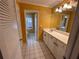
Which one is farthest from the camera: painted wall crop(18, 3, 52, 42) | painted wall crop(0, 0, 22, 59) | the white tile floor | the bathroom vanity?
painted wall crop(18, 3, 52, 42)

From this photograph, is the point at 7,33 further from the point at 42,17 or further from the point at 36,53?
the point at 42,17

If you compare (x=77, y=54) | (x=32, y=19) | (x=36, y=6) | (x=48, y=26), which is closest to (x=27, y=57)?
(x=77, y=54)

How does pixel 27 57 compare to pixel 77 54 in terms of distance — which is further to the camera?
pixel 27 57

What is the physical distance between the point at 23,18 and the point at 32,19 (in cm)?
334

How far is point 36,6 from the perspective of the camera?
12.3ft

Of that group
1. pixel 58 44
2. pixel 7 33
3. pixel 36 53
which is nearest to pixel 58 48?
pixel 58 44

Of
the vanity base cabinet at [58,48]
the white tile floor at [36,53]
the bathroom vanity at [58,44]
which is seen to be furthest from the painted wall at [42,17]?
the vanity base cabinet at [58,48]

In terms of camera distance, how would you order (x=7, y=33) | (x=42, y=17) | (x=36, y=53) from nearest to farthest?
(x=7, y=33) < (x=36, y=53) < (x=42, y=17)

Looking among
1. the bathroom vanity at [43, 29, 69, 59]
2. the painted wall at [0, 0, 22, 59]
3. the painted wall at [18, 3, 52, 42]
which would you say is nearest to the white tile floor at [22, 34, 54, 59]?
the bathroom vanity at [43, 29, 69, 59]

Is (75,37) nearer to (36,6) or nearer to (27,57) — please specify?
(27,57)

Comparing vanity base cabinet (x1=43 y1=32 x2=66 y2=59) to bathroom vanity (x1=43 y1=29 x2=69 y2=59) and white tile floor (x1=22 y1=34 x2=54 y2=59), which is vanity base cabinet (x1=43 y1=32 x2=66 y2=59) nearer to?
bathroom vanity (x1=43 y1=29 x2=69 y2=59)

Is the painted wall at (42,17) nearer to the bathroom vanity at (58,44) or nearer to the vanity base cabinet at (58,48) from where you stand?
the bathroom vanity at (58,44)

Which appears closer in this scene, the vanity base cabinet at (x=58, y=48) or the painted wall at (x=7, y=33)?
the painted wall at (x=7, y=33)

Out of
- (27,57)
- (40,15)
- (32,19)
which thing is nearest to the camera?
(27,57)
